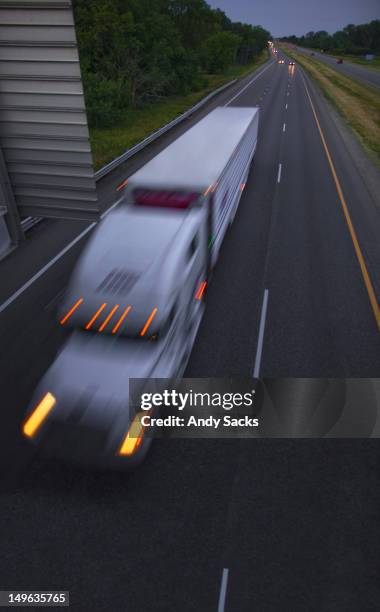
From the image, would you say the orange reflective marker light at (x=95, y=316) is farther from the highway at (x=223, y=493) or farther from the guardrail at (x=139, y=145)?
the guardrail at (x=139, y=145)

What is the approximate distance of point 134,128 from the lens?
96.6 ft

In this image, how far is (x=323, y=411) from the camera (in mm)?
8492

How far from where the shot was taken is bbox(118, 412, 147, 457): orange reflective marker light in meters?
6.76

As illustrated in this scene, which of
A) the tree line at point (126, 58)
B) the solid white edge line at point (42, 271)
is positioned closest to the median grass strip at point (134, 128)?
the tree line at point (126, 58)

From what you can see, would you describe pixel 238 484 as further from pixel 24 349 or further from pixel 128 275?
pixel 24 349

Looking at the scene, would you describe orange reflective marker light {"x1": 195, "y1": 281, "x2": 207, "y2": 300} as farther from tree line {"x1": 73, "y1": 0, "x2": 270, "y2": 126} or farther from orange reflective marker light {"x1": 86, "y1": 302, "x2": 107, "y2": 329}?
tree line {"x1": 73, "y1": 0, "x2": 270, "y2": 126}

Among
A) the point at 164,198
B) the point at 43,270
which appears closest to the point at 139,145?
the point at 43,270

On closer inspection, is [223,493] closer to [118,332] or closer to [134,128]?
[118,332]

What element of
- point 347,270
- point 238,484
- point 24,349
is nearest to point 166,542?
point 238,484

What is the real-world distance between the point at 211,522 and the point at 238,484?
2.82 feet

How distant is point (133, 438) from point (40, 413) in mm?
1788

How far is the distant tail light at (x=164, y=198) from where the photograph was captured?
31.3ft

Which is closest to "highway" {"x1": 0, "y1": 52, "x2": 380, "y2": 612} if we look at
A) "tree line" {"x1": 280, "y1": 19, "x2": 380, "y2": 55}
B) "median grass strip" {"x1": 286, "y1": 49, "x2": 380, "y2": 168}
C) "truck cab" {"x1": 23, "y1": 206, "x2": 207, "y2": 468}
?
"truck cab" {"x1": 23, "y1": 206, "x2": 207, "y2": 468}

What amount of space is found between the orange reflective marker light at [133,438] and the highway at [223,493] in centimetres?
79
